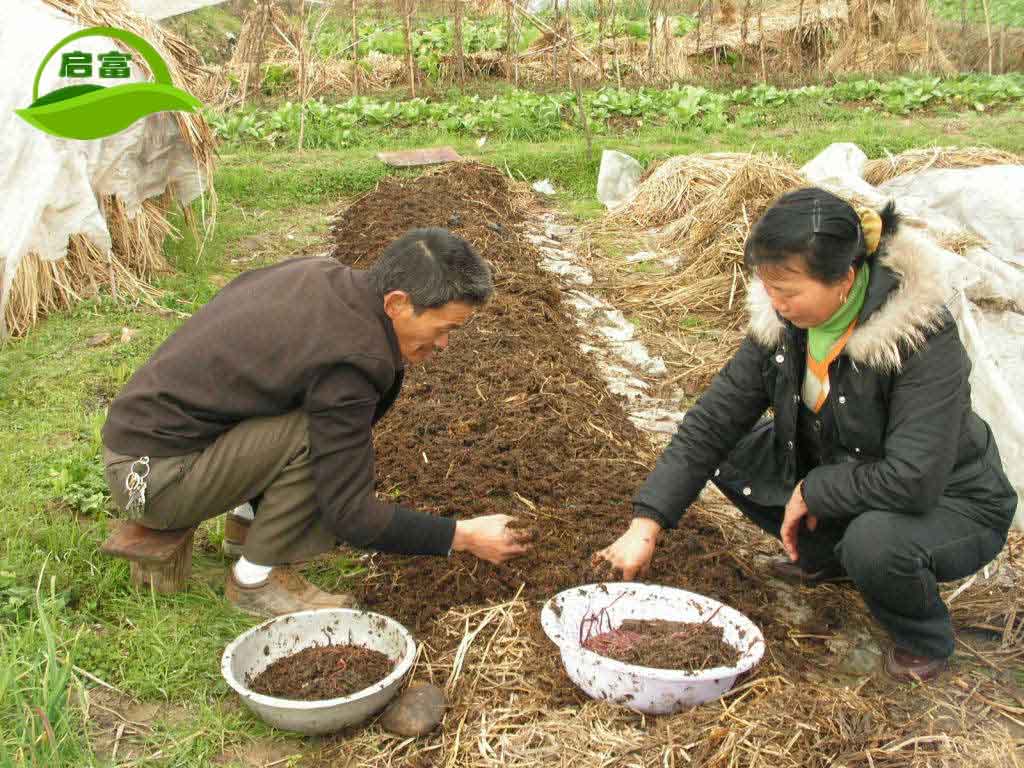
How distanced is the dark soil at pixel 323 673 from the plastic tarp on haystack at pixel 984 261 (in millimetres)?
1844

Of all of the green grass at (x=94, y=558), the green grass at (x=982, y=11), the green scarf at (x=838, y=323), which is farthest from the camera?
the green grass at (x=982, y=11)

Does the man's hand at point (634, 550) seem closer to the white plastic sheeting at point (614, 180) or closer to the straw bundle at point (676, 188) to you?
the straw bundle at point (676, 188)

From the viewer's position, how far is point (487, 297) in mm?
2604

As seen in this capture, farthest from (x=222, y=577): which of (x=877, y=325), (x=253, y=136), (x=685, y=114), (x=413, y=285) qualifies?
(x=685, y=114)

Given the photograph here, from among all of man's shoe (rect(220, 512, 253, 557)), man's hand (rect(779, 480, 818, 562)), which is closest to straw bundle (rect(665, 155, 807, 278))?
man's hand (rect(779, 480, 818, 562))

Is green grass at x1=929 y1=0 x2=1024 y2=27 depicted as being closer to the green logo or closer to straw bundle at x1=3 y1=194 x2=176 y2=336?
the green logo

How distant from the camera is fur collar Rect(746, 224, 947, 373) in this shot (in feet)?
8.29

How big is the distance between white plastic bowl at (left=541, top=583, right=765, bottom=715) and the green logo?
433 centimetres

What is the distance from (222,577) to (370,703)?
97 cm

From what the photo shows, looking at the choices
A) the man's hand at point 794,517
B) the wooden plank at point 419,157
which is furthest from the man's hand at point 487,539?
the wooden plank at point 419,157

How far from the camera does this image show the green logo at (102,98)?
213 inches

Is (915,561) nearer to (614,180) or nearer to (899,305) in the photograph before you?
(899,305)

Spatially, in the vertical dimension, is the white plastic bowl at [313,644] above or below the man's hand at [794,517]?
below

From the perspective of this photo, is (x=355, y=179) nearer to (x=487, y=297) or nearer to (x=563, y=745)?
(x=487, y=297)
